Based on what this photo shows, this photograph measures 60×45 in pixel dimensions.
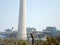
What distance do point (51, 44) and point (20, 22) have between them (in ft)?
45.1

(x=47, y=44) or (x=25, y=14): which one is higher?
(x=25, y=14)

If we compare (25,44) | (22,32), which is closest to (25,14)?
(22,32)

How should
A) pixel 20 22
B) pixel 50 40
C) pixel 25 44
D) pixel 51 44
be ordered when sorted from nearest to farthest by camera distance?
pixel 51 44 → pixel 50 40 → pixel 25 44 → pixel 20 22

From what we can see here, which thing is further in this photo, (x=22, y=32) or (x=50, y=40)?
(x=22, y=32)

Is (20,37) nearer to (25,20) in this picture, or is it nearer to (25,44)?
(25,20)

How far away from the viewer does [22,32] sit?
31672 millimetres

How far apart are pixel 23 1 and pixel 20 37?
6.05 m

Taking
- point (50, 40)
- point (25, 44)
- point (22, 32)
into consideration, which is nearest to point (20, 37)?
point (22, 32)

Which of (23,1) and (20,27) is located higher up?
(23,1)

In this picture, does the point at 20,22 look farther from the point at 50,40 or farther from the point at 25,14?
the point at 50,40

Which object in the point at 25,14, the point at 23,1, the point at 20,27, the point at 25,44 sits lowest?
the point at 25,44

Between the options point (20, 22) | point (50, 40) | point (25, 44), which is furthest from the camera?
point (20, 22)

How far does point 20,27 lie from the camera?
31.5 metres

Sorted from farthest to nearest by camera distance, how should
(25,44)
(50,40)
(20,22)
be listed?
1. (20,22)
2. (25,44)
3. (50,40)
